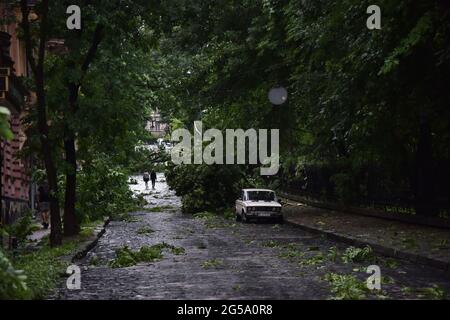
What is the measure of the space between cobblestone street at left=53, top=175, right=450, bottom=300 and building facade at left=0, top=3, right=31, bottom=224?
5.01 m

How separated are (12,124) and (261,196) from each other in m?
11.2

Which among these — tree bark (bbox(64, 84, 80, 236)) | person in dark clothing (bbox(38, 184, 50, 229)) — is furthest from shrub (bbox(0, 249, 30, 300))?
person in dark clothing (bbox(38, 184, 50, 229))

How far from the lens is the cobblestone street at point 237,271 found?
1034 cm

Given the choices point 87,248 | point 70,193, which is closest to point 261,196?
point 70,193

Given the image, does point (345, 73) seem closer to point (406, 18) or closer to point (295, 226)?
point (406, 18)

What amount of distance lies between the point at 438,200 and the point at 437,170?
1.51m

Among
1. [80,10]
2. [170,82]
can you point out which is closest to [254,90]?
[170,82]

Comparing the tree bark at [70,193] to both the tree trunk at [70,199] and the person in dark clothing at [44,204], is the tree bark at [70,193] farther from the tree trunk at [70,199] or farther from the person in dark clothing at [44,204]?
the person in dark clothing at [44,204]

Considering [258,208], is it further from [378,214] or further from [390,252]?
[390,252]

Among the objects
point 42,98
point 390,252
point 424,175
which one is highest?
point 42,98

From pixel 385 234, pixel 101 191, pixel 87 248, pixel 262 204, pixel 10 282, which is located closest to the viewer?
pixel 10 282

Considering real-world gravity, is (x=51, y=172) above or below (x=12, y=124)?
below

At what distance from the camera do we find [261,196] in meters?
28.4
